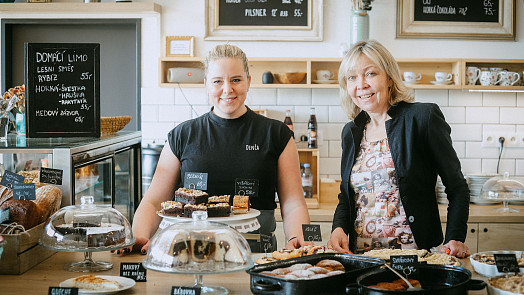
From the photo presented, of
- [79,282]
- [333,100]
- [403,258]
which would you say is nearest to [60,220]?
[79,282]

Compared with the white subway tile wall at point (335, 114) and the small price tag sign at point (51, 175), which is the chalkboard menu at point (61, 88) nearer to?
the small price tag sign at point (51, 175)

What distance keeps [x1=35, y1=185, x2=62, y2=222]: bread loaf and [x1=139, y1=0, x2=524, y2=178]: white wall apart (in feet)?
7.54

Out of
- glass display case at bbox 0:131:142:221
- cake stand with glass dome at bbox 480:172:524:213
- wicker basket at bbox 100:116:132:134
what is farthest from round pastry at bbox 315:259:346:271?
cake stand with glass dome at bbox 480:172:524:213

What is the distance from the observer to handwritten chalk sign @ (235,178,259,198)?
227 centimetres

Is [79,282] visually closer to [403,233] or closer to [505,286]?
[505,286]

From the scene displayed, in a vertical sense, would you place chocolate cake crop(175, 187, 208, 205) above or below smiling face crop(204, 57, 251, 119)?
below

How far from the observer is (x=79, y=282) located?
62.8 inches

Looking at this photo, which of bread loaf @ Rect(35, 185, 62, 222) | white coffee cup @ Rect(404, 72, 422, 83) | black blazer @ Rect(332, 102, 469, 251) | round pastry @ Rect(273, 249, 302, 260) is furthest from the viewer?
white coffee cup @ Rect(404, 72, 422, 83)

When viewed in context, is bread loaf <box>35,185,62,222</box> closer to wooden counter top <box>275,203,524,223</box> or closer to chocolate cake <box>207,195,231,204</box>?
chocolate cake <box>207,195,231,204</box>

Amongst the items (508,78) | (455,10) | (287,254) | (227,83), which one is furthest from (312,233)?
(455,10)

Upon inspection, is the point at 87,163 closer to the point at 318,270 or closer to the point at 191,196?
the point at 191,196

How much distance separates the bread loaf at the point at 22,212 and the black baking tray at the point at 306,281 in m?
0.81

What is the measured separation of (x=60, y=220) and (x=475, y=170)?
3.31 m

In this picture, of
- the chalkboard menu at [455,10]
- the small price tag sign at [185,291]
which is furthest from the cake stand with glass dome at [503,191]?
the small price tag sign at [185,291]
